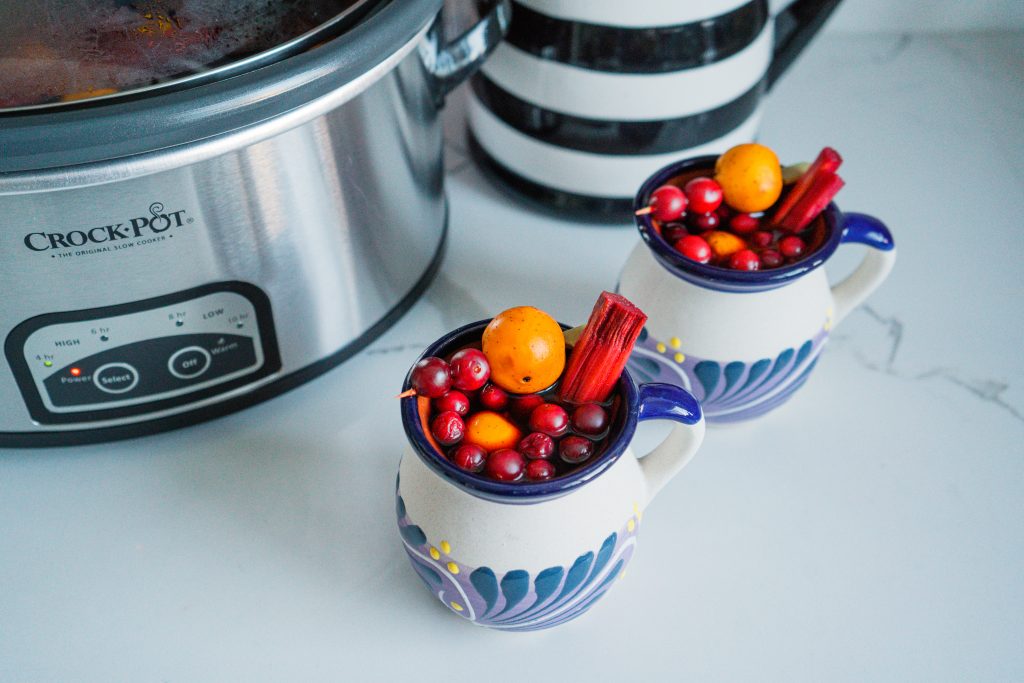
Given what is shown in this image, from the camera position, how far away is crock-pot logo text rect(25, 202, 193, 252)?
1.96 ft

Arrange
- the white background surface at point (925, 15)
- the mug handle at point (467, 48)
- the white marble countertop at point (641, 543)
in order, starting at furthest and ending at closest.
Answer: the white background surface at point (925, 15)
the mug handle at point (467, 48)
the white marble countertop at point (641, 543)

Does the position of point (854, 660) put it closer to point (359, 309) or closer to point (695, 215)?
point (695, 215)

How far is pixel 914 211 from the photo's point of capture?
0.95 m

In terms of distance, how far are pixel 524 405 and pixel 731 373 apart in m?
0.16

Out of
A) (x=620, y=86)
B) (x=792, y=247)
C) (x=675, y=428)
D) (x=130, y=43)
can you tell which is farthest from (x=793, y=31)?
(x=130, y=43)

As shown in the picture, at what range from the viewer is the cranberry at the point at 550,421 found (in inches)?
22.9

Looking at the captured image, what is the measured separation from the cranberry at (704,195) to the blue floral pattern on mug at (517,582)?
0.22m

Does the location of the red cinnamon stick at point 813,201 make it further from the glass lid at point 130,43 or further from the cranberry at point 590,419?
the glass lid at point 130,43

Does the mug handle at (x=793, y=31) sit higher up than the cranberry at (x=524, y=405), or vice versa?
the mug handle at (x=793, y=31)

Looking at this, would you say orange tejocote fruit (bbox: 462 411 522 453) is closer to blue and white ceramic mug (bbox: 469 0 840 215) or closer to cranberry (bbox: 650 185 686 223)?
cranberry (bbox: 650 185 686 223)

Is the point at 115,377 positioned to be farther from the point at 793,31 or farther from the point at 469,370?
the point at 793,31

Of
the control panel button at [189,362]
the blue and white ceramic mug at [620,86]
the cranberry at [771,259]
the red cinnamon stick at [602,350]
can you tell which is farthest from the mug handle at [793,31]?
the control panel button at [189,362]

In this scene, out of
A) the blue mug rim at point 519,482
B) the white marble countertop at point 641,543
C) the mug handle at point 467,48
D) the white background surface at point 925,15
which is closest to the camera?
the blue mug rim at point 519,482

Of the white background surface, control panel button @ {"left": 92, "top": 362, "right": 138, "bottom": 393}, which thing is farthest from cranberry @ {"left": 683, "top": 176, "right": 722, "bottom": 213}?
the white background surface
